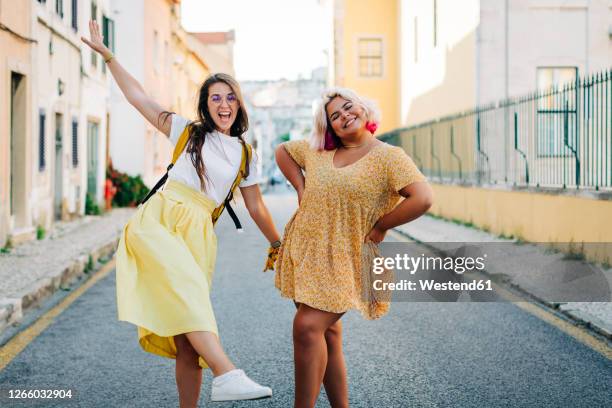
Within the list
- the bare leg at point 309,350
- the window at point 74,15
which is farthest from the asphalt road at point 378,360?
the window at point 74,15

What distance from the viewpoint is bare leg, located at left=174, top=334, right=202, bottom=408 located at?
3928 mm

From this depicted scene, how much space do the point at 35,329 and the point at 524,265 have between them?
6264 mm

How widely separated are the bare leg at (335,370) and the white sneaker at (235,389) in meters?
0.54

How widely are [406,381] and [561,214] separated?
A: 728cm

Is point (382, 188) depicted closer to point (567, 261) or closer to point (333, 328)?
point (333, 328)

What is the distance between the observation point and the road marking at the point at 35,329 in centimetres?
598

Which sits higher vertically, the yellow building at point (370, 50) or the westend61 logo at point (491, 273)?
the yellow building at point (370, 50)

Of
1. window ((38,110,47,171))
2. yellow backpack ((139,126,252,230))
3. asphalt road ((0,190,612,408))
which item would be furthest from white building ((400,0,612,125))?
yellow backpack ((139,126,252,230))

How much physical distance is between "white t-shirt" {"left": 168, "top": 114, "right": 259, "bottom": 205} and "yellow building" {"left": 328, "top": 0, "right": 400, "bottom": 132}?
101 feet

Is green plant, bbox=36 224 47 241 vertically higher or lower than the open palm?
lower

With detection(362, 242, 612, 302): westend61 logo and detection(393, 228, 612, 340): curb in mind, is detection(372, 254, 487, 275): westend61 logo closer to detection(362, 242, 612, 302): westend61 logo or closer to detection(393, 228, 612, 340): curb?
detection(362, 242, 612, 302): westend61 logo

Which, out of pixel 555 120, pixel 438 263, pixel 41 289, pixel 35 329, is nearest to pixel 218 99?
pixel 35 329

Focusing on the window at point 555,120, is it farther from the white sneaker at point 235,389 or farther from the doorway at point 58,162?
the doorway at point 58,162

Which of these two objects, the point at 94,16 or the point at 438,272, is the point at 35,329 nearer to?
the point at 438,272
